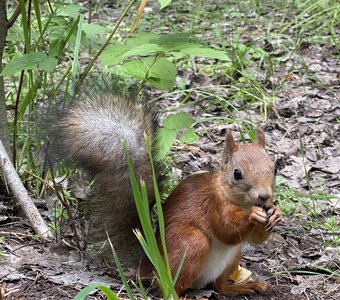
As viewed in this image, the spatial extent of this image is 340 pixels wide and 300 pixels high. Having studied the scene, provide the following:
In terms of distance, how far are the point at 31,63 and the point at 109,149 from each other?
0.51 m

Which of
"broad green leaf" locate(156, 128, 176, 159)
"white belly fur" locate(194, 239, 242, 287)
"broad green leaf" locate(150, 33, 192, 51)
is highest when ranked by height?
"broad green leaf" locate(150, 33, 192, 51)

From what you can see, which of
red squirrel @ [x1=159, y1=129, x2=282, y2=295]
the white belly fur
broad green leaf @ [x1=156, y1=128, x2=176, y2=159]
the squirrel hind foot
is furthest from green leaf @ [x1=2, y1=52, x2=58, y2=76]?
the squirrel hind foot

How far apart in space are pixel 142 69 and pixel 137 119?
290 millimetres

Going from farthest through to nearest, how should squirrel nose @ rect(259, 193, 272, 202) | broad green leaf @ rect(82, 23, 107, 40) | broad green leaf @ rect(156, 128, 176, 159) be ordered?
broad green leaf @ rect(82, 23, 107, 40), broad green leaf @ rect(156, 128, 176, 159), squirrel nose @ rect(259, 193, 272, 202)

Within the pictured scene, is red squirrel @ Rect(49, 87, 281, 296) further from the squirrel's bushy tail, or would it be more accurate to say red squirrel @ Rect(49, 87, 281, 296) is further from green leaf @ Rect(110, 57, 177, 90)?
green leaf @ Rect(110, 57, 177, 90)

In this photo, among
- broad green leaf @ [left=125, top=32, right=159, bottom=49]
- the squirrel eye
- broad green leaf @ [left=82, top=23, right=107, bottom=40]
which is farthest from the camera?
broad green leaf @ [left=82, top=23, right=107, bottom=40]

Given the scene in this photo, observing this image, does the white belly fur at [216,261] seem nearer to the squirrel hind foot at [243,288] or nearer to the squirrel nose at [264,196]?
the squirrel hind foot at [243,288]

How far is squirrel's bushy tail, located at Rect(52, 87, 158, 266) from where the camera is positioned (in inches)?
95.9

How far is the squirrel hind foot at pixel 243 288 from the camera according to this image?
2777 millimetres

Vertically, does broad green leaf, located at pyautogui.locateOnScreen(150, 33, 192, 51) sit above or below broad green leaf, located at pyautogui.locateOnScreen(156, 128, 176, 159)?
above

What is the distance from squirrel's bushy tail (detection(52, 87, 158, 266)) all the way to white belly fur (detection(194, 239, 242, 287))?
28cm

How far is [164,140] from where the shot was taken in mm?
2670

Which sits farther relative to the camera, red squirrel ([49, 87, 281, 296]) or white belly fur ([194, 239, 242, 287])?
white belly fur ([194, 239, 242, 287])

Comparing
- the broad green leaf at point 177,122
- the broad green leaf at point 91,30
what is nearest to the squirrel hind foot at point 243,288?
the broad green leaf at point 177,122
